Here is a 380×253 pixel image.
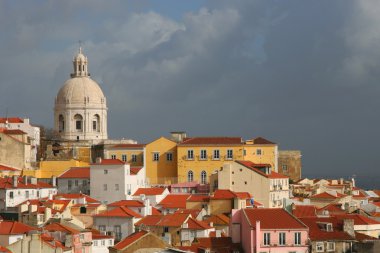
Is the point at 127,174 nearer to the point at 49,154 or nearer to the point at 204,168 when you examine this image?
the point at 204,168

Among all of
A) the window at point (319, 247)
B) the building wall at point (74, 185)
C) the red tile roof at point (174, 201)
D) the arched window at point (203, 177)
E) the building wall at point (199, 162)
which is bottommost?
the window at point (319, 247)

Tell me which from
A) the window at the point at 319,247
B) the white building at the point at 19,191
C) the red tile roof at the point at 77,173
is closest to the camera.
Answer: the window at the point at 319,247

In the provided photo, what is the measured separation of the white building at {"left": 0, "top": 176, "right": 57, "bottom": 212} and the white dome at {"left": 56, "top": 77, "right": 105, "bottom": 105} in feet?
94.1

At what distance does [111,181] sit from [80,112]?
99.5 feet

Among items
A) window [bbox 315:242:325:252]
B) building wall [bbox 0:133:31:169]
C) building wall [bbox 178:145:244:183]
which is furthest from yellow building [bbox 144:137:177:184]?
window [bbox 315:242:325:252]

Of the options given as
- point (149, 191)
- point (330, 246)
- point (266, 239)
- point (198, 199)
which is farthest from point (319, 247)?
point (149, 191)

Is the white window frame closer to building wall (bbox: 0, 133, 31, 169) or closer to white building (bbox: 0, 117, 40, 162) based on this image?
building wall (bbox: 0, 133, 31, 169)

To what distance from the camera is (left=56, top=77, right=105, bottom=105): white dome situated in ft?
368

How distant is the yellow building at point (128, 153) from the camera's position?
95562 millimetres

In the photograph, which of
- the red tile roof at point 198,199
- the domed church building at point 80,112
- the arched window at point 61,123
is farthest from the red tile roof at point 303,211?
the arched window at point 61,123

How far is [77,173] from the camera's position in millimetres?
87188

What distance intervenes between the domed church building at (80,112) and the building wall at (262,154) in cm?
2301

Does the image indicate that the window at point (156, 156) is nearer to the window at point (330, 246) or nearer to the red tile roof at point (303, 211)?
the red tile roof at point (303, 211)

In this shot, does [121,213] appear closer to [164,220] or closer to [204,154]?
[164,220]
